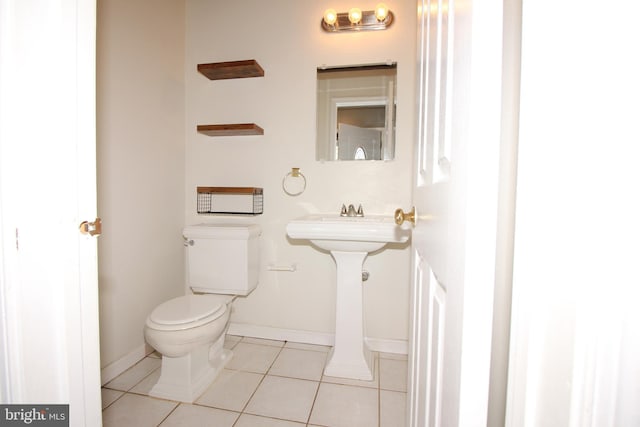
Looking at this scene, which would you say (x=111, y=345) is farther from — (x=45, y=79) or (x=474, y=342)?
(x=474, y=342)

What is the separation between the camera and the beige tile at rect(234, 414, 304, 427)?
1.27m

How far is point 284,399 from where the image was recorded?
1.43 meters

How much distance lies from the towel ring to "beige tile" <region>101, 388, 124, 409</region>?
1451 mm

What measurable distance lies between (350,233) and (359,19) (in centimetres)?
137

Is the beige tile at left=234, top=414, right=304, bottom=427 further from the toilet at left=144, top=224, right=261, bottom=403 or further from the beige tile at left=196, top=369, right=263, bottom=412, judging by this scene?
the toilet at left=144, top=224, right=261, bottom=403

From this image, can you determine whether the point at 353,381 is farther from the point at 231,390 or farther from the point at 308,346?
the point at 231,390

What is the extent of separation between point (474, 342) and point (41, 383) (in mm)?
804

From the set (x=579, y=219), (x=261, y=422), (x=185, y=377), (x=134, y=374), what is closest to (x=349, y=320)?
(x=261, y=422)

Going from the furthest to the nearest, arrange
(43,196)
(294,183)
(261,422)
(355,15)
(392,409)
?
(294,183)
(355,15)
(392,409)
(261,422)
(43,196)

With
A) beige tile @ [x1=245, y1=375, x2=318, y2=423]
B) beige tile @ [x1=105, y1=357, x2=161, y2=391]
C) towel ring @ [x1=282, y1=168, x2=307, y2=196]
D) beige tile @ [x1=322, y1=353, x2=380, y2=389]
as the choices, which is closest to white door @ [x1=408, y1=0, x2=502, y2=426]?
beige tile @ [x1=245, y1=375, x2=318, y2=423]

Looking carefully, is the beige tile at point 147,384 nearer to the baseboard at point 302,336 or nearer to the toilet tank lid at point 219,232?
the baseboard at point 302,336

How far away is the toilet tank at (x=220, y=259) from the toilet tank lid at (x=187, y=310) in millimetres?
180

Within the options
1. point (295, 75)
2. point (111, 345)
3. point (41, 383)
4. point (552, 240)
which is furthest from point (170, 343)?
point (295, 75)

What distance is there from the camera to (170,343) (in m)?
1.34
